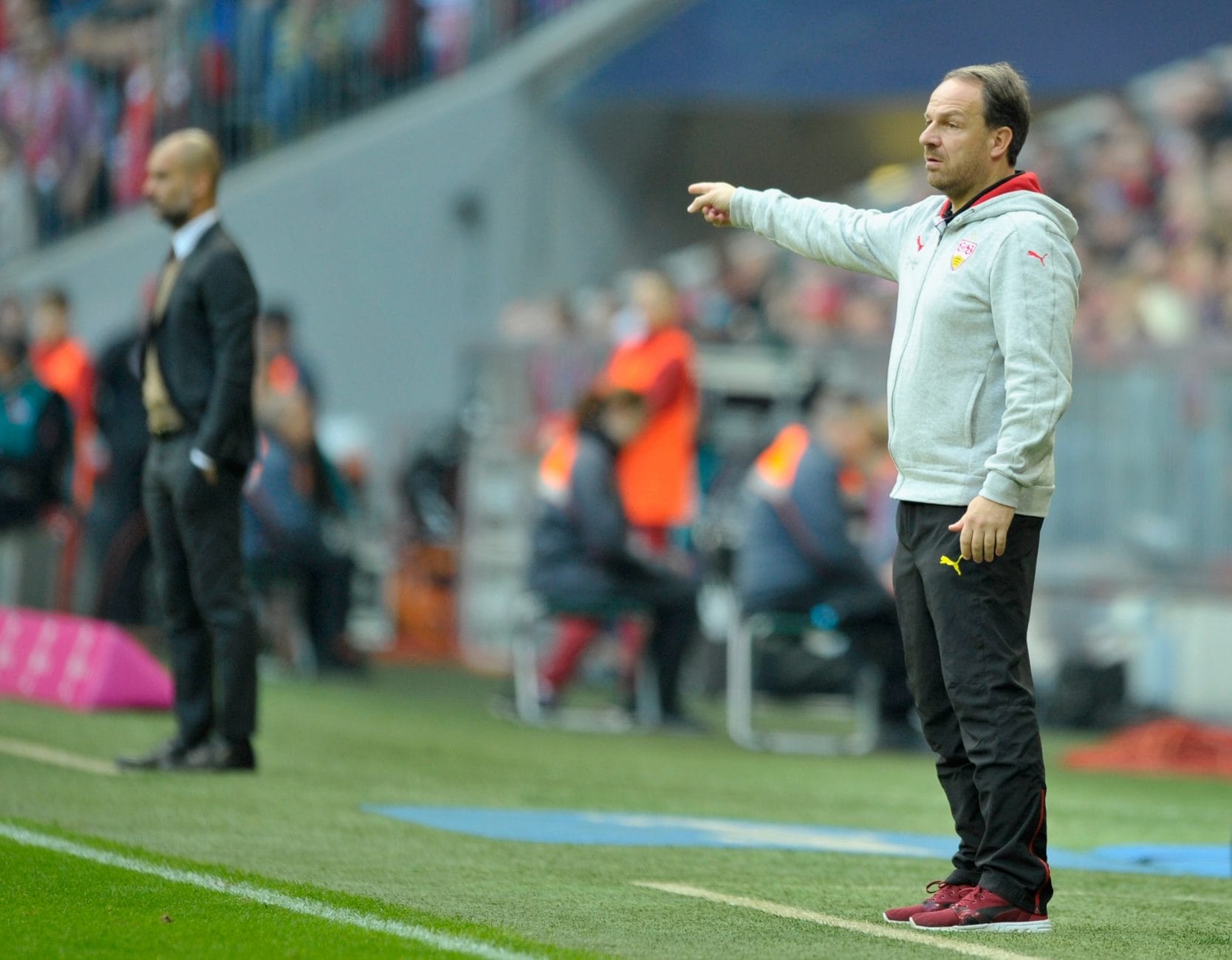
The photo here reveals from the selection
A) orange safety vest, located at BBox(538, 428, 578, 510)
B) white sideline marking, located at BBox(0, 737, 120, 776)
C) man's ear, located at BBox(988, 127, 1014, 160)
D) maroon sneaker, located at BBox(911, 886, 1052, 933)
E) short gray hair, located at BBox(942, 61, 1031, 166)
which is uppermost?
short gray hair, located at BBox(942, 61, 1031, 166)

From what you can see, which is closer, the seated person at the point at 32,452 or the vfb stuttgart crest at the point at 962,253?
the vfb stuttgart crest at the point at 962,253

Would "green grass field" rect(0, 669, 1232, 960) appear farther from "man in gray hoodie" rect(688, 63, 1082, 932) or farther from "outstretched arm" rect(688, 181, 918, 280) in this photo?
"outstretched arm" rect(688, 181, 918, 280)

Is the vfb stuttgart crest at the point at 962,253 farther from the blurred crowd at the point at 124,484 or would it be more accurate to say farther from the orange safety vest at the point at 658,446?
the orange safety vest at the point at 658,446

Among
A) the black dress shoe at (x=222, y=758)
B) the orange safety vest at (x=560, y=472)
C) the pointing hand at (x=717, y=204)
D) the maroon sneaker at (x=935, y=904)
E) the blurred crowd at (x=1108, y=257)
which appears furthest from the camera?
the blurred crowd at (x=1108, y=257)

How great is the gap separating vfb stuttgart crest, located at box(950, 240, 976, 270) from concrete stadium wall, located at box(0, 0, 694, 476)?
1129cm

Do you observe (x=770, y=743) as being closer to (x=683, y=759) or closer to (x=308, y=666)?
(x=683, y=759)

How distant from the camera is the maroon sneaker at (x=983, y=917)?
474 cm

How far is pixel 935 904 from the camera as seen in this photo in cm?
487

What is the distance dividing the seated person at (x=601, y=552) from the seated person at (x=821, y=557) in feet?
2.04

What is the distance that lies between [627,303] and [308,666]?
469 cm

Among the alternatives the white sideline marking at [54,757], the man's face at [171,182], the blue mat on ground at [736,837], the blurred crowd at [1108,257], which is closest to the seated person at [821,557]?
the blurred crowd at [1108,257]

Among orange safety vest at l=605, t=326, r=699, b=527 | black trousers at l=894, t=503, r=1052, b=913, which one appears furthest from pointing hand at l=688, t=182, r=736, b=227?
orange safety vest at l=605, t=326, r=699, b=527

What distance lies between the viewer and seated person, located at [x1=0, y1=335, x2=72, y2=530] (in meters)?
12.0

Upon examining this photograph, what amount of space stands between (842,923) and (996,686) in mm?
647
